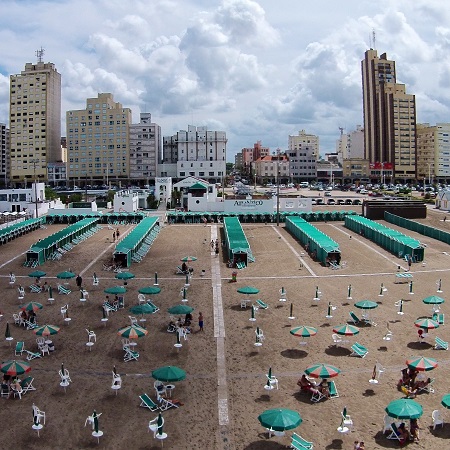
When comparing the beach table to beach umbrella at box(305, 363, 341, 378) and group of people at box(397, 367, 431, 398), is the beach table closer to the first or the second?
group of people at box(397, 367, 431, 398)

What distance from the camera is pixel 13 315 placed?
26.4 m

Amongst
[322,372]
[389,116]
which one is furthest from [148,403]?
[389,116]

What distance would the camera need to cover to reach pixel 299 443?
46.8 ft

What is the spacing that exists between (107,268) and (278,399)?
917 inches

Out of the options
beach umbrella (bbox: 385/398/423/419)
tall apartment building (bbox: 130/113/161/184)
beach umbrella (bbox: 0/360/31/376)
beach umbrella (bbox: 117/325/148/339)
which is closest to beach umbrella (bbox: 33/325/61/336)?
beach umbrella (bbox: 117/325/148/339)

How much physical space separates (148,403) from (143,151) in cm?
12481

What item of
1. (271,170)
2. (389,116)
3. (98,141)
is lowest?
(271,170)

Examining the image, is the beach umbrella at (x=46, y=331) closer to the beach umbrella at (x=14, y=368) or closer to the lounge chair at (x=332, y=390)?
the beach umbrella at (x=14, y=368)

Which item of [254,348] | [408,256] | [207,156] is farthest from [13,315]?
[207,156]

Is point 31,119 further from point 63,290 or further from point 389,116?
point 63,290

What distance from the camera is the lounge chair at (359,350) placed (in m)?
21.2

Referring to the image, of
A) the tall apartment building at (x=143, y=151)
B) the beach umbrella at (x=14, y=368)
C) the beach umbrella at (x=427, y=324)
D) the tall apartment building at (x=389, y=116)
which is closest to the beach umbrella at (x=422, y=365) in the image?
the beach umbrella at (x=427, y=324)

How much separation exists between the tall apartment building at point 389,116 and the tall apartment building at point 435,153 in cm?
531

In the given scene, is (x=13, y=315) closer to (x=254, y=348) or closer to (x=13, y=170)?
(x=254, y=348)
